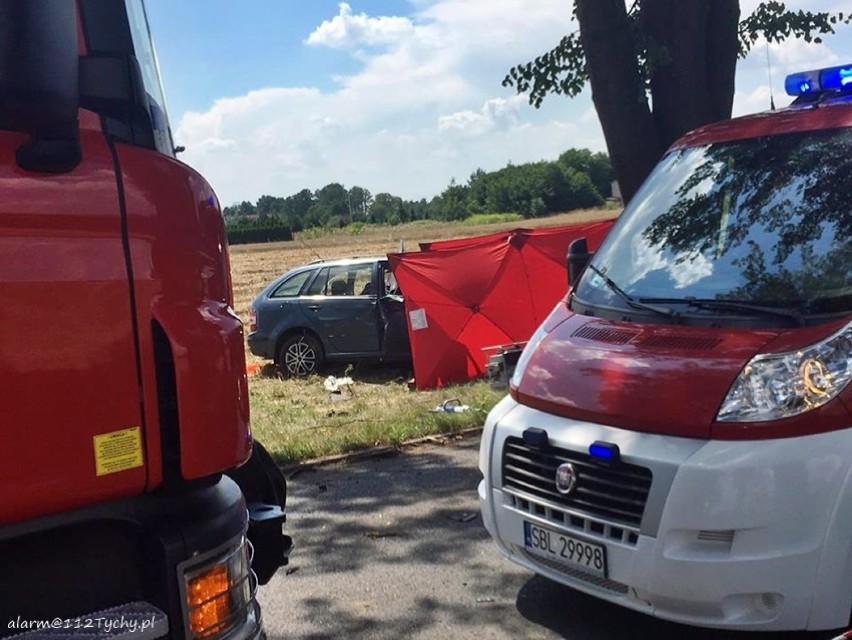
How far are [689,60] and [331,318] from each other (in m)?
6.30

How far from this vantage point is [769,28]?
9648 mm

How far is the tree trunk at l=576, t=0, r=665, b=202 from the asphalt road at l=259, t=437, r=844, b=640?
10.7ft

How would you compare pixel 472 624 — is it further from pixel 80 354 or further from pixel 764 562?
pixel 80 354

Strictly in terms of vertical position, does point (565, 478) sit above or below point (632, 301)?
below

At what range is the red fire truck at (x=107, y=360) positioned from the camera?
1.98 metres

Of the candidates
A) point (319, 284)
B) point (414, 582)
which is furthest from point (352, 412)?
point (414, 582)

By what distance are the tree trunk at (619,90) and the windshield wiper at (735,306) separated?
4.03m

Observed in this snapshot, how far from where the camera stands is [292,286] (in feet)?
43.9

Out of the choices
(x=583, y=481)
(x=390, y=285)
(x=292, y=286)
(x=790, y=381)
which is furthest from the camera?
(x=292, y=286)

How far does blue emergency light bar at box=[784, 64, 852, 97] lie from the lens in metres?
4.76

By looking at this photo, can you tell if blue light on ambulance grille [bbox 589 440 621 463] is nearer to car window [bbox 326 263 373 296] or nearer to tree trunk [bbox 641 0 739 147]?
tree trunk [bbox 641 0 739 147]

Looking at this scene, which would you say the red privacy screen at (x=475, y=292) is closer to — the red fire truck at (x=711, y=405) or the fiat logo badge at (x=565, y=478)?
the red fire truck at (x=711, y=405)

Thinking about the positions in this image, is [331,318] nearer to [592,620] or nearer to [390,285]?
[390,285]

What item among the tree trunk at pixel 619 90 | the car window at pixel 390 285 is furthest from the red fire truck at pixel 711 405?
the car window at pixel 390 285
